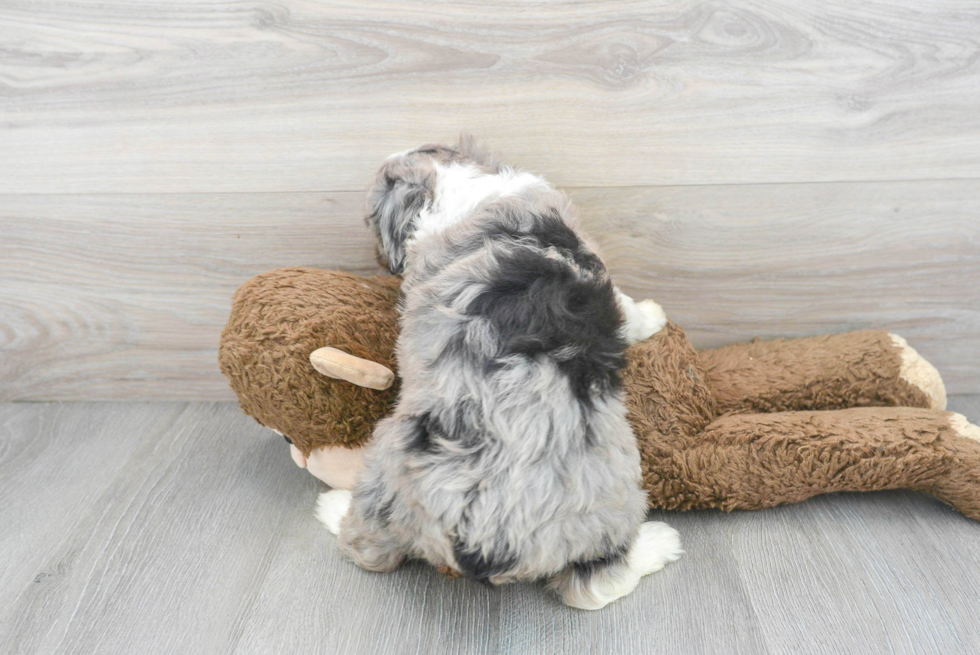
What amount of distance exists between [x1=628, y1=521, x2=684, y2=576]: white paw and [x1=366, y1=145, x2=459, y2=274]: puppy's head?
735 mm

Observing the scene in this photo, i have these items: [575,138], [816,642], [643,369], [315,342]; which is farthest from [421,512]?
[575,138]

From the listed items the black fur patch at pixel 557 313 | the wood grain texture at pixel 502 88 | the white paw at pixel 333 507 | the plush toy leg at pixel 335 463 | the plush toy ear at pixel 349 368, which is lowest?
the white paw at pixel 333 507

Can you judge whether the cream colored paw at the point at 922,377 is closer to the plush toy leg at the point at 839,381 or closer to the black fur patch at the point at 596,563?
the plush toy leg at the point at 839,381

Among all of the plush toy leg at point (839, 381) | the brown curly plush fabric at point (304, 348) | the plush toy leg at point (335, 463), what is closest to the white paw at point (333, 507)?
the plush toy leg at point (335, 463)

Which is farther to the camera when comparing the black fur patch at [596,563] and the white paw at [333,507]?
the white paw at [333,507]

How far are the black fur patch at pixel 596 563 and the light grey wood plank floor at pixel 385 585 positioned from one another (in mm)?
100

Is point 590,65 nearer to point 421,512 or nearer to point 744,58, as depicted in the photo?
point 744,58

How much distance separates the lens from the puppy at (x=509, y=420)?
3.62ft

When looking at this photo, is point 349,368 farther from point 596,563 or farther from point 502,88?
point 502,88

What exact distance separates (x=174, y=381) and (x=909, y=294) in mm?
2016

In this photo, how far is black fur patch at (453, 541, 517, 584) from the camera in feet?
3.66

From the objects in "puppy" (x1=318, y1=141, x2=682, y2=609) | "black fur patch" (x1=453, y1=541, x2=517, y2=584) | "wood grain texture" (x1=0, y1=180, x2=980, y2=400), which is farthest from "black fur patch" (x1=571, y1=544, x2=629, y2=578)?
"wood grain texture" (x1=0, y1=180, x2=980, y2=400)

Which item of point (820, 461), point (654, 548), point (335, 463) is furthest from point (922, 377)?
point (335, 463)

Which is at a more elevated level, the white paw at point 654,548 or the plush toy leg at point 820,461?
the plush toy leg at point 820,461
